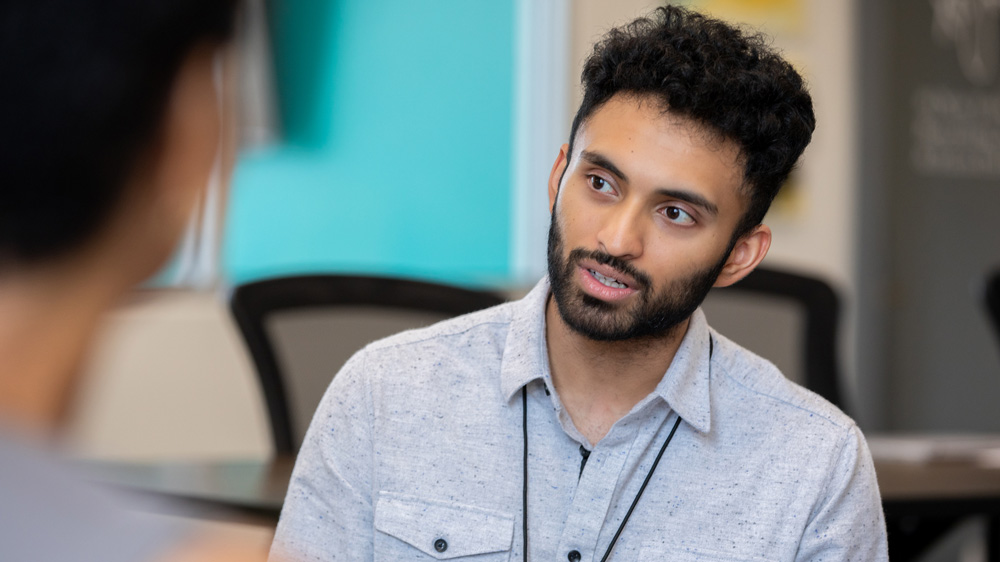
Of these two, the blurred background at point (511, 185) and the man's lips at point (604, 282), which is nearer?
the man's lips at point (604, 282)

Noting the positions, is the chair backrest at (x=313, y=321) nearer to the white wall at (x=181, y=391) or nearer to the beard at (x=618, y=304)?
the beard at (x=618, y=304)

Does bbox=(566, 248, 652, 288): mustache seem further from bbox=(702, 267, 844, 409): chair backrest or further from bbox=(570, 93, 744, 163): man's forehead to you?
bbox=(702, 267, 844, 409): chair backrest

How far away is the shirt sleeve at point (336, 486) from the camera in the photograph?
130cm

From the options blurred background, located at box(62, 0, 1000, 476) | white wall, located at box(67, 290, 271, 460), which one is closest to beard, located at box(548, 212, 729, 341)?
blurred background, located at box(62, 0, 1000, 476)

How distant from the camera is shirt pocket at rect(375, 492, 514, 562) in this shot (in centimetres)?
127

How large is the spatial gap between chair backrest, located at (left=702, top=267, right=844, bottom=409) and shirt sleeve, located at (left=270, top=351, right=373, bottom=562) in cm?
118

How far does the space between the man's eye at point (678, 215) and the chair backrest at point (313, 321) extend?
29.7 inches

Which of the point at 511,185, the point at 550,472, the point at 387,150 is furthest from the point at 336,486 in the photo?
the point at 511,185

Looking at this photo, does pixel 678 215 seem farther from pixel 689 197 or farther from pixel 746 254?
pixel 746 254

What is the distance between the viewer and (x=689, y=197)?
1.33 m

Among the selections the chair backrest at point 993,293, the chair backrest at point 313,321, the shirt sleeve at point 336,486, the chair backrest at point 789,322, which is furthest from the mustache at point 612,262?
the chair backrest at point 993,293

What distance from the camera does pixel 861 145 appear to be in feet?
14.1

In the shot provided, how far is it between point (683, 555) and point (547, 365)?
28 centimetres

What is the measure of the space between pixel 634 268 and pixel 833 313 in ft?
3.95
